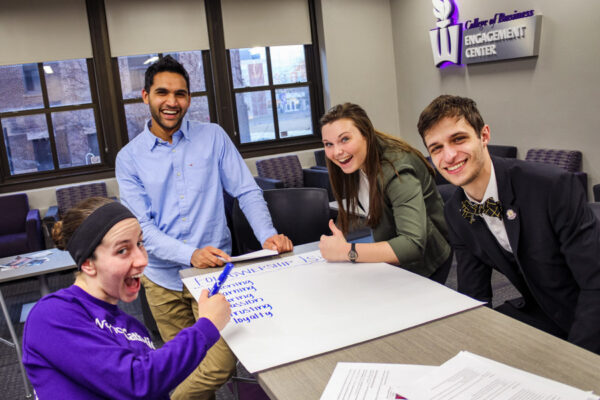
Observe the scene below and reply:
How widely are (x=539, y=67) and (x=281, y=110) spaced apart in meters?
3.53

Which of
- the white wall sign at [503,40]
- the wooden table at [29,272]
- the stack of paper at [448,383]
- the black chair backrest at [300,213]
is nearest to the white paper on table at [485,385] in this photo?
the stack of paper at [448,383]

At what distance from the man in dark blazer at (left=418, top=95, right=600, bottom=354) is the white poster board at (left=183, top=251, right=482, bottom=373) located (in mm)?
252

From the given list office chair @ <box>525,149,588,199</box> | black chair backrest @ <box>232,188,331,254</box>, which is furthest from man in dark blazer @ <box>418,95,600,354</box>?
office chair @ <box>525,149,588,199</box>

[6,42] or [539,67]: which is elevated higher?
[6,42]

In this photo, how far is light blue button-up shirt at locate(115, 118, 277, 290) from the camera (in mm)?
2439

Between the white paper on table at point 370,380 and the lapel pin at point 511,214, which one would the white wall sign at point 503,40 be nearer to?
the lapel pin at point 511,214

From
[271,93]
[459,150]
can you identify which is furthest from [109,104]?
[459,150]

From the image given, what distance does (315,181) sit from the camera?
7.26 metres

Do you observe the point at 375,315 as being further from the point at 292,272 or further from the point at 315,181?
the point at 315,181

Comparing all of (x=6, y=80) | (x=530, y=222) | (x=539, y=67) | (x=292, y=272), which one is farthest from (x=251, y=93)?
(x=530, y=222)

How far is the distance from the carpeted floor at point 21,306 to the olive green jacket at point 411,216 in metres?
1.54

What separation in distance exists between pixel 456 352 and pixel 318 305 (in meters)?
0.51

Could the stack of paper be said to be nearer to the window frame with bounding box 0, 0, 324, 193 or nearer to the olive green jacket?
the olive green jacket

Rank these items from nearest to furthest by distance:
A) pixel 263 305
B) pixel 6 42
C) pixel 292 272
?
1. pixel 263 305
2. pixel 292 272
3. pixel 6 42
